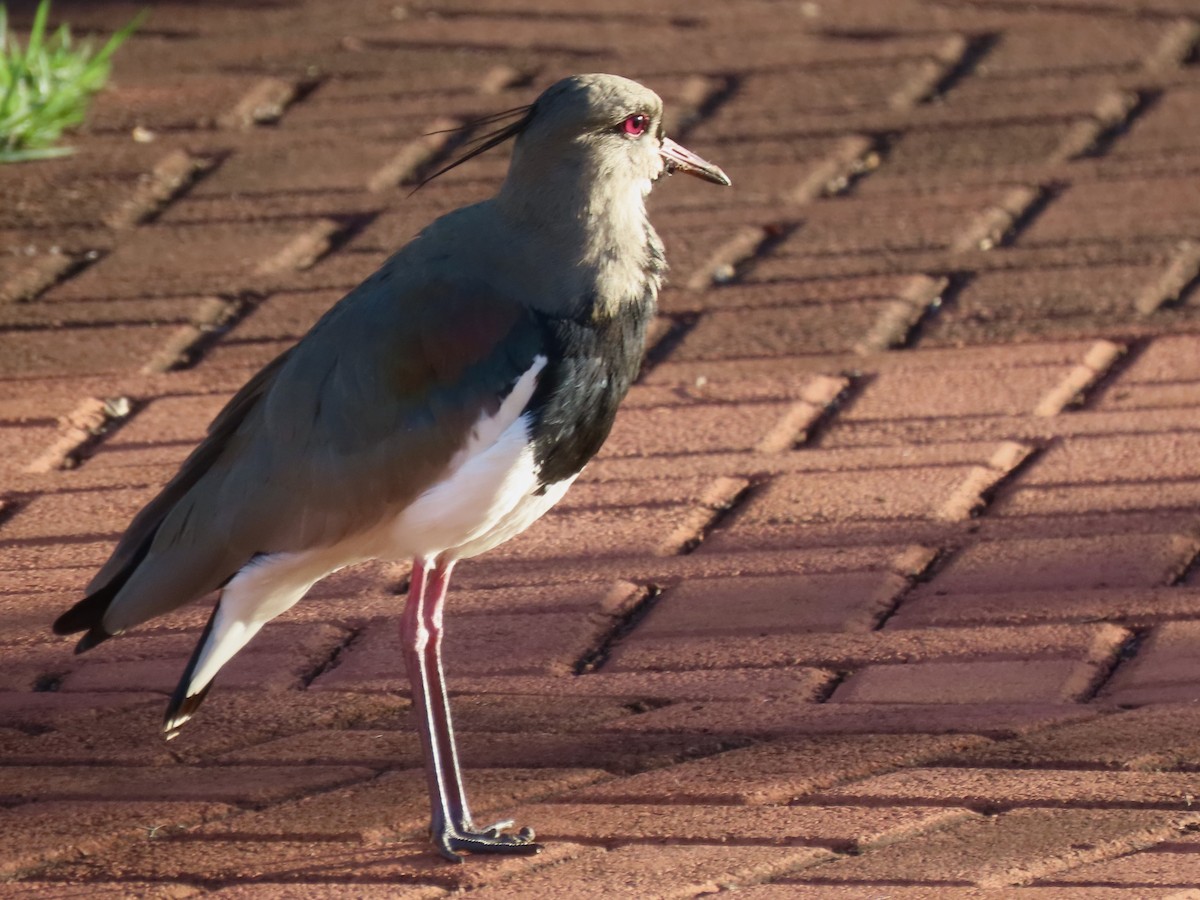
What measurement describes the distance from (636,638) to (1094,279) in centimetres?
188

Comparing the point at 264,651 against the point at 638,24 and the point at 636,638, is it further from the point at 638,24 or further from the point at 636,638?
the point at 638,24

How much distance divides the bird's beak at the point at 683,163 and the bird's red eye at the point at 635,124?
7 centimetres

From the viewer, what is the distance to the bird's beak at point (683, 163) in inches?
121

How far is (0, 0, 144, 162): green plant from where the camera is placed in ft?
19.0

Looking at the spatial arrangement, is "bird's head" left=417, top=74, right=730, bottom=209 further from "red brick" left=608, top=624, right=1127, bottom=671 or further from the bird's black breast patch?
"red brick" left=608, top=624, right=1127, bottom=671

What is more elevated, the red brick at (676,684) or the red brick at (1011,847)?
the red brick at (1011,847)

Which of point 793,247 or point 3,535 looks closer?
point 3,535

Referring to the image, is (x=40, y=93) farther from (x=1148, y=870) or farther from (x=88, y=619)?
(x=1148, y=870)

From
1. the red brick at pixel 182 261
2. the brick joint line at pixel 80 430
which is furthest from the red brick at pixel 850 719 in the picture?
the red brick at pixel 182 261

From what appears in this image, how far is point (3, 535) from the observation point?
3943 millimetres

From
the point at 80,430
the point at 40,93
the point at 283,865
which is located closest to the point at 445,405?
the point at 283,865

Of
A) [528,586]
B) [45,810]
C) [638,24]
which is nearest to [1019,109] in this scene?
[638,24]

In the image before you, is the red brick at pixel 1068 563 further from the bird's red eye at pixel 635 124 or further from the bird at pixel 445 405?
the bird's red eye at pixel 635 124

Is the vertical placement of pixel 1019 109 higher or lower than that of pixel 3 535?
higher
